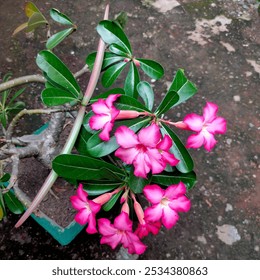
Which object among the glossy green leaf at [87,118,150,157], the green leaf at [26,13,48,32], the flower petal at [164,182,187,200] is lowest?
the flower petal at [164,182,187,200]

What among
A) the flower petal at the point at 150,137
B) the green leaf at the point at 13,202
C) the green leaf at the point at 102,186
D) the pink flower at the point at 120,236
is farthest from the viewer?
the green leaf at the point at 13,202

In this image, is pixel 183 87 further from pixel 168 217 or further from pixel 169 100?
pixel 168 217

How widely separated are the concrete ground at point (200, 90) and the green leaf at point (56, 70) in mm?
724

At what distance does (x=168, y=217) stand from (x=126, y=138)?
20 cm

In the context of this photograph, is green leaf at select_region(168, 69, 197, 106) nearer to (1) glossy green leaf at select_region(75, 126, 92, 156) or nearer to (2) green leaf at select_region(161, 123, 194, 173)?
(2) green leaf at select_region(161, 123, 194, 173)

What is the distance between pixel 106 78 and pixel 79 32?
1.17m

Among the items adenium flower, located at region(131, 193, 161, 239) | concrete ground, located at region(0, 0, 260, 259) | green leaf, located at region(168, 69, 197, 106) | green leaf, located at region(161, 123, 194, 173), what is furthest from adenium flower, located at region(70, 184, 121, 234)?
concrete ground, located at region(0, 0, 260, 259)

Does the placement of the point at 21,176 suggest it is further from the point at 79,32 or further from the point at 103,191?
the point at 79,32

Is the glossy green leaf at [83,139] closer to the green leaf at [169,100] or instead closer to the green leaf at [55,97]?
the green leaf at [55,97]

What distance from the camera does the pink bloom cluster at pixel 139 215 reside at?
0.83 meters

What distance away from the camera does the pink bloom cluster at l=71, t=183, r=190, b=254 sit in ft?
2.72

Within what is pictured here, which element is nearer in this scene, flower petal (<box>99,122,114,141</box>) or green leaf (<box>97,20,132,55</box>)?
flower petal (<box>99,122,114,141</box>)

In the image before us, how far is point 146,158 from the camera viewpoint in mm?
788

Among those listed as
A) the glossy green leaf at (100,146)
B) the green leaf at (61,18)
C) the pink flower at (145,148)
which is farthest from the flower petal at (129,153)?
the green leaf at (61,18)
